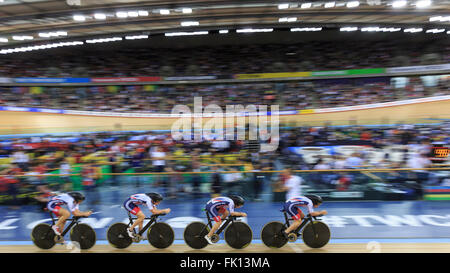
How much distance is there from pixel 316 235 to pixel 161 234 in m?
2.62

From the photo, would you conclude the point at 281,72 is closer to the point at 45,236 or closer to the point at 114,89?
the point at 114,89

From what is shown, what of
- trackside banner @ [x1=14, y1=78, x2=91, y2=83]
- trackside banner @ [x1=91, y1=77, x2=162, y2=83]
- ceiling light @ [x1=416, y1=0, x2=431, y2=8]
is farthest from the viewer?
trackside banner @ [x1=91, y1=77, x2=162, y2=83]

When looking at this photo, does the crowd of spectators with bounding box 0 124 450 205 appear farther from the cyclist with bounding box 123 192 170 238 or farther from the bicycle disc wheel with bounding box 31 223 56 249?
the cyclist with bounding box 123 192 170 238

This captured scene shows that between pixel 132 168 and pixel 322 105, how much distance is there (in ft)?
48.2

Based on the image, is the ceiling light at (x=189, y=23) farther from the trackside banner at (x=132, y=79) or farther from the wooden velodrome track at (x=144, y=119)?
the trackside banner at (x=132, y=79)

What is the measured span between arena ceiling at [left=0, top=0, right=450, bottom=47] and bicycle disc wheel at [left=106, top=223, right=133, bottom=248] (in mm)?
9829

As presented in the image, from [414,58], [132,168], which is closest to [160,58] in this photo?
[132,168]

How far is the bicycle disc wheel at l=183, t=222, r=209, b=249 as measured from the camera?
16.0ft

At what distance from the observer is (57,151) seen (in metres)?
11.7

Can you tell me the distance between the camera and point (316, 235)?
4.76 m

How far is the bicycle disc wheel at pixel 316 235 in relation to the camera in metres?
4.75

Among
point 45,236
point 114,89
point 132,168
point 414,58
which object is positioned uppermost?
point 414,58

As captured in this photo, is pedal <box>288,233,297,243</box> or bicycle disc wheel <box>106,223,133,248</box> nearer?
pedal <box>288,233,297,243</box>

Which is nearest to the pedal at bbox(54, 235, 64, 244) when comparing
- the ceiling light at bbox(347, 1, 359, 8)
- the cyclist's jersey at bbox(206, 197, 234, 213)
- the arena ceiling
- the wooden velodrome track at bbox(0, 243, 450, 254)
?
the wooden velodrome track at bbox(0, 243, 450, 254)
